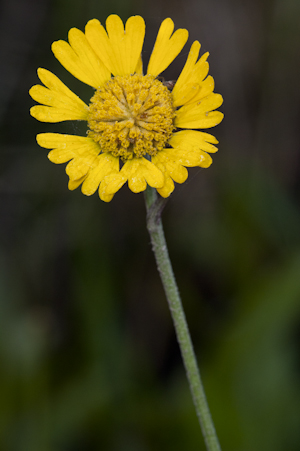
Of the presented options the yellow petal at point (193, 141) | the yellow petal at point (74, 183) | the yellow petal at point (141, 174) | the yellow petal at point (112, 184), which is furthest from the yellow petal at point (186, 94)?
the yellow petal at point (74, 183)

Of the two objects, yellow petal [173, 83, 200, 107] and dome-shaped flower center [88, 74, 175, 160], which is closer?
yellow petal [173, 83, 200, 107]

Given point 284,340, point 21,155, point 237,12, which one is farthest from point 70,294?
point 237,12

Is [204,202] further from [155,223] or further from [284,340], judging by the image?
[155,223]

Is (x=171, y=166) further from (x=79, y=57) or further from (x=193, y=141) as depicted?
(x=79, y=57)

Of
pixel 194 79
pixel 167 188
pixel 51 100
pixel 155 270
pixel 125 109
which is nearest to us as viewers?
pixel 167 188

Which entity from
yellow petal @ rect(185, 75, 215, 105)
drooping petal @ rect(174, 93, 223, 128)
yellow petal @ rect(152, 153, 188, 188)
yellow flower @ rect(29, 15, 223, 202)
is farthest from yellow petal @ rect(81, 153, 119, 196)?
yellow petal @ rect(185, 75, 215, 105)

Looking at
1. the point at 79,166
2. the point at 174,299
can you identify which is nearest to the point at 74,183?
the point at 79,166

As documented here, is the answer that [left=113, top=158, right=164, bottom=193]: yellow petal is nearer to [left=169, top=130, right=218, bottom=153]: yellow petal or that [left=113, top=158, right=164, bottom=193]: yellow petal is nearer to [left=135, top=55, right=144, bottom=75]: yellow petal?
[left=169, top=130, right=218, bottom=153]: yellow petal
